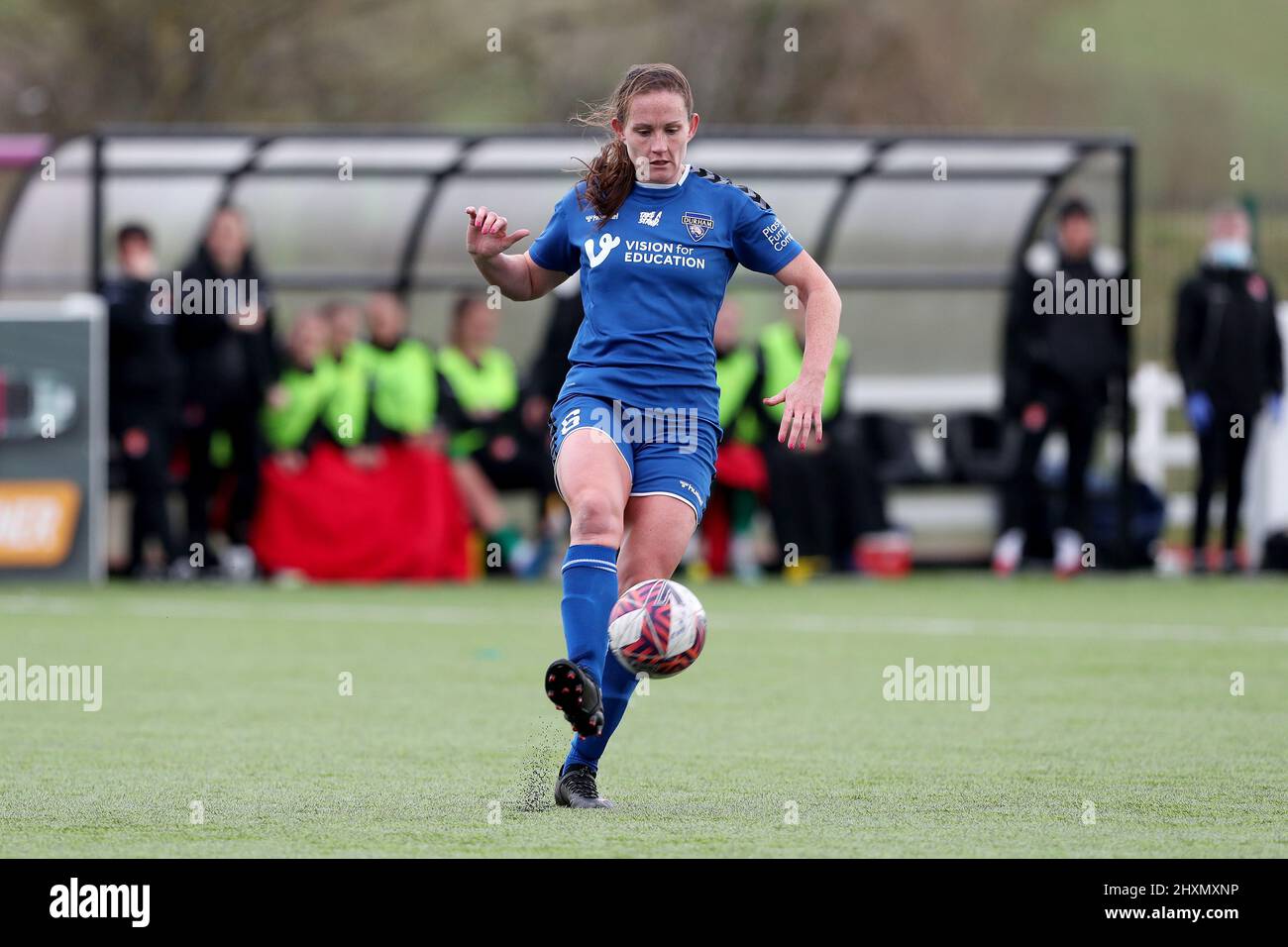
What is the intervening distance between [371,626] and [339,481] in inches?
127

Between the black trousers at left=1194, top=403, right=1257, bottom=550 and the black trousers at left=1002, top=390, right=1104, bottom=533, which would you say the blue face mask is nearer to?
the black trousers at left=1194, top=403, right=1257, bottom=550

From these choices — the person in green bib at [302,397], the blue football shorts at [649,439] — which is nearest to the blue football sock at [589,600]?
the blue football shorts at [649,439]

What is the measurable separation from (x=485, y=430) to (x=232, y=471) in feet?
5.39

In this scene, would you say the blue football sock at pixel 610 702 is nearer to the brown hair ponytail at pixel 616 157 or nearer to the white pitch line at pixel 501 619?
the brown hair ponytail at pixel 616 157

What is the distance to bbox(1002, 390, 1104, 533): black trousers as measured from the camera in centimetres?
1584

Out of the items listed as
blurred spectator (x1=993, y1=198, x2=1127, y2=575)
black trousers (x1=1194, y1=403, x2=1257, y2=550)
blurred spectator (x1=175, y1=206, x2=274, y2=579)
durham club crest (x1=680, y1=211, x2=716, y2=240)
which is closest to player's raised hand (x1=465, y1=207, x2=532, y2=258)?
durham club crest (x1=680, y1=211, x2=716, y2=240)

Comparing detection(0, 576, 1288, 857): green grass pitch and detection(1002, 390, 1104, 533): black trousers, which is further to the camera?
detection(1002, 390, 1104, 533): black trousers

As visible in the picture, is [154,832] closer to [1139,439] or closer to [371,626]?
[371,626]

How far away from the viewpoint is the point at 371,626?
12266 mm

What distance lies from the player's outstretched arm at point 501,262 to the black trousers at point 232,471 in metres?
8.79

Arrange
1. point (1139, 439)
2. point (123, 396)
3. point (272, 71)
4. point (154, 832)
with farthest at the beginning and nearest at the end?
point (272, 71), point (1139, 439), point (123, 396), point (154, 832)

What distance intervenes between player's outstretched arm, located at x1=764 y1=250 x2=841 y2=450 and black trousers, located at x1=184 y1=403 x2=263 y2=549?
9.23m

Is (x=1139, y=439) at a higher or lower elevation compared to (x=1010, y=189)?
lower
